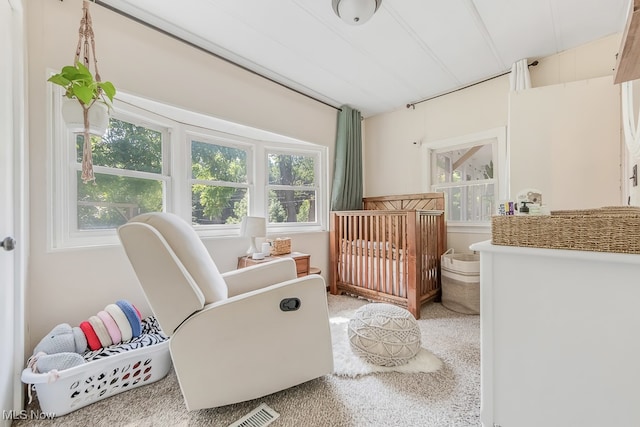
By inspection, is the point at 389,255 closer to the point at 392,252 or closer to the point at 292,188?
the point at 392,252

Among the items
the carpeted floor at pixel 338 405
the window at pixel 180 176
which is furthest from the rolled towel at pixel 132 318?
the window at pixel 180 176

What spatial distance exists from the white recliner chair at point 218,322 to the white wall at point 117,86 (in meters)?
0.89

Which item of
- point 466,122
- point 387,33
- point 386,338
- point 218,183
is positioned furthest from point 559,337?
point 466,122

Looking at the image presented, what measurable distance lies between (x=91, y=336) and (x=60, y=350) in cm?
12

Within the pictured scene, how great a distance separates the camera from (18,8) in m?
1.24

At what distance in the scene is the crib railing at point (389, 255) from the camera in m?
2.21

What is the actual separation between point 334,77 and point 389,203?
166 cm

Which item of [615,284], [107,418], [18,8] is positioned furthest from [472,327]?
[18,8]

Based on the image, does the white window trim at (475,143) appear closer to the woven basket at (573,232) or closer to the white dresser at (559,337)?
the woven basket at (573,232)

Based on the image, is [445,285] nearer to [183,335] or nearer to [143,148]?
[183,335]

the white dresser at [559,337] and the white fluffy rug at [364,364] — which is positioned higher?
the white dresser at [559,337]

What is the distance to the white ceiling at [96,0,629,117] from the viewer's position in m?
1.64

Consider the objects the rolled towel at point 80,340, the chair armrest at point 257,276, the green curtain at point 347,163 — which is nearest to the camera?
the rolled towel at point 80,340

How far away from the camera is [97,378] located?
121 cm
